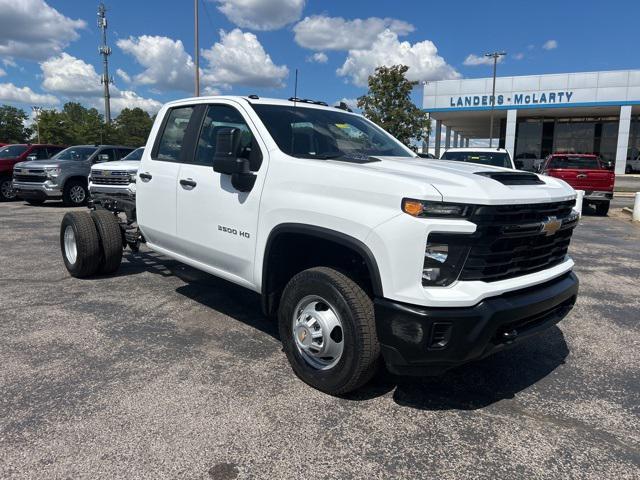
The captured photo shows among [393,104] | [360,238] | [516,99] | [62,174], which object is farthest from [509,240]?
[516,99]

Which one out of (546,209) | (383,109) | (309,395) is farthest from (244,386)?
(383,109)

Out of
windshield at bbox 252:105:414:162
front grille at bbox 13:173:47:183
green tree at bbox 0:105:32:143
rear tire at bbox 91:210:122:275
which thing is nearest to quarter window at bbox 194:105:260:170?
windshield at bbox 252:105:414:162

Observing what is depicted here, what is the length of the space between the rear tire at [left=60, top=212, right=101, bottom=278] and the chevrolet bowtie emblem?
4.83 meters

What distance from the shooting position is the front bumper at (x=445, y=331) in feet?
9.25

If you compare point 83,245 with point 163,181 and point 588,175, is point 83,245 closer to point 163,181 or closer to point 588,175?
point 163,181

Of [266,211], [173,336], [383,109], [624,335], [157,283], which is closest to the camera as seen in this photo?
[266,211]

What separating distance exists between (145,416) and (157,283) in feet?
10.6

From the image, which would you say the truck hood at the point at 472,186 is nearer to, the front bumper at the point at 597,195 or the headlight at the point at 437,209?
the headlight at the point at 437,209

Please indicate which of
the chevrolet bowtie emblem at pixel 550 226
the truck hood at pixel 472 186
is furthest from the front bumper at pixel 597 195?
the chevrolet bowtie emblem at pixel 550 226

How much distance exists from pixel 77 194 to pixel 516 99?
39.7 metres

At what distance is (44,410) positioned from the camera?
316 cm

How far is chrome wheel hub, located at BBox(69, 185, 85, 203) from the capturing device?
15.1 metres

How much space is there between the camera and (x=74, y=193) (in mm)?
15164

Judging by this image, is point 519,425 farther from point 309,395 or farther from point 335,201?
point 335,201
